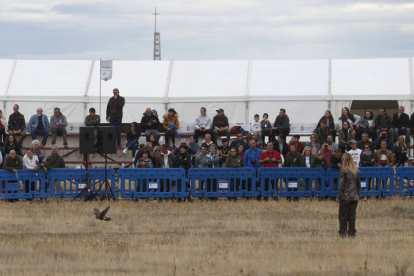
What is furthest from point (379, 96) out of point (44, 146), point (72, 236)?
point (72, 236)

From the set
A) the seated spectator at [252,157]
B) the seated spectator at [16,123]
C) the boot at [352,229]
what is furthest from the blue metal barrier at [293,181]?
the seated spectator at [16,123]

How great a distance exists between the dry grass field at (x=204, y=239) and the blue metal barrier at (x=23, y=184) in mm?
337

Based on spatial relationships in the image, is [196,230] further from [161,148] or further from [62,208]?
[161,148]

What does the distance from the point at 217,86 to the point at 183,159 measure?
854 centimetres

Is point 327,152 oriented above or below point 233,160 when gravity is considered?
above

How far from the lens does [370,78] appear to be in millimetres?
27359

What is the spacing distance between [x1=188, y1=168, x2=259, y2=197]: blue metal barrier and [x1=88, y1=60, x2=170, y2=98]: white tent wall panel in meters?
8.55

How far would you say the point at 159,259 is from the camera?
1166 cm

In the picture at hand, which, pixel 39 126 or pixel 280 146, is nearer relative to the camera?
pixel 280 146

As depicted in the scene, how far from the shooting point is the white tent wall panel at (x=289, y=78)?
26992 mm

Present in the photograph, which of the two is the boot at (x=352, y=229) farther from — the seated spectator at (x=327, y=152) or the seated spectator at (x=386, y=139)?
the seated spectator at (x=386, y=139)

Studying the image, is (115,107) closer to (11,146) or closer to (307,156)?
(11,146)

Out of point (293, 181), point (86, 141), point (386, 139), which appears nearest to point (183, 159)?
point (86, 141)

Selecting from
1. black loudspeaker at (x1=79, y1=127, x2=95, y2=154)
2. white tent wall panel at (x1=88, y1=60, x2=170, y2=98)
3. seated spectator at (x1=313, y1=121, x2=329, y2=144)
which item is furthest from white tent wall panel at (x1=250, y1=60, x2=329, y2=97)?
black loudspeaker at (x1=79, y1=127, x2=95, y2=154)
